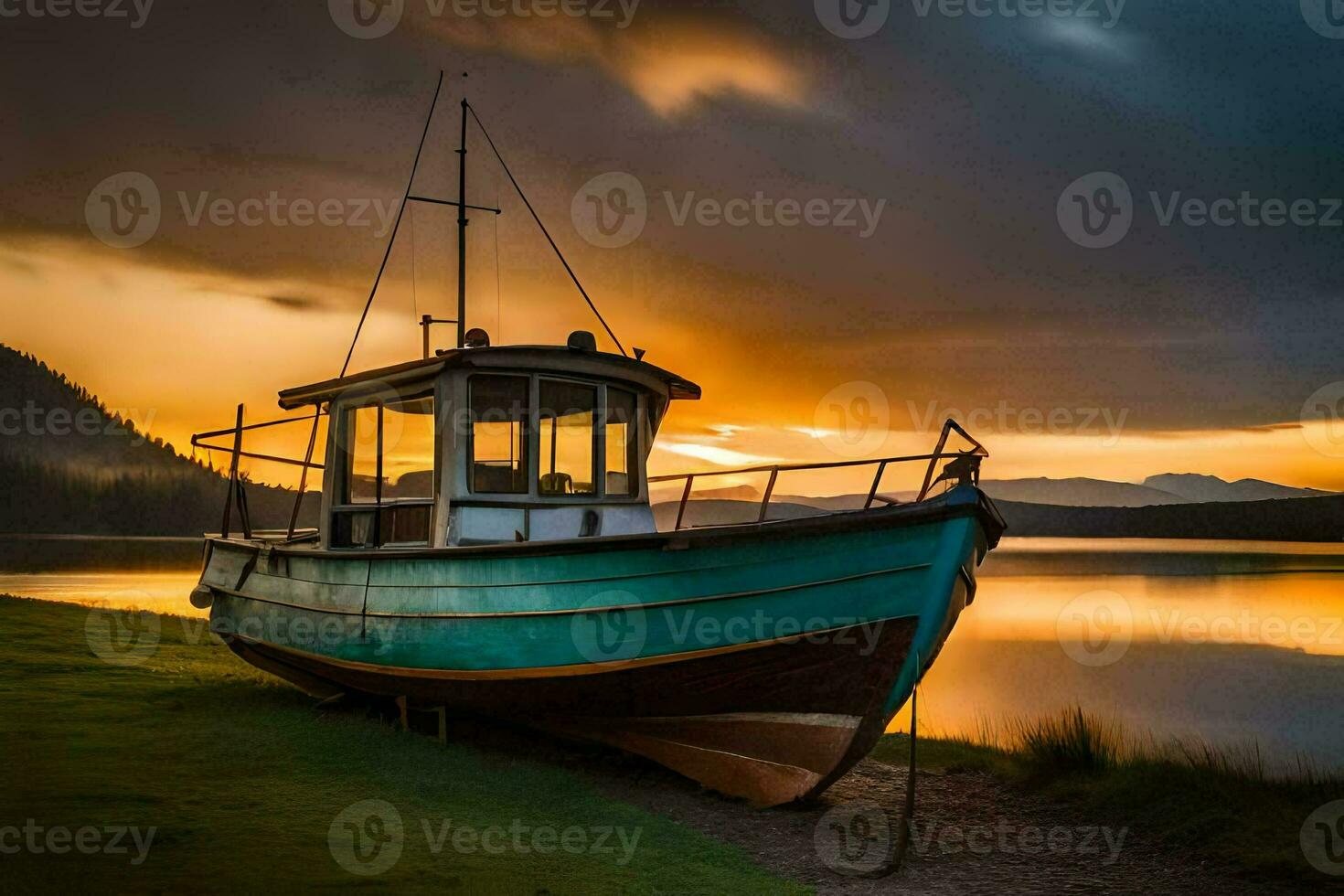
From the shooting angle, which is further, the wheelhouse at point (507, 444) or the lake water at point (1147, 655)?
the lake water at point (1147, 655)

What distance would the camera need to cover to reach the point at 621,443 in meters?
9.47

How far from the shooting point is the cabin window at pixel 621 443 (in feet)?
30.8

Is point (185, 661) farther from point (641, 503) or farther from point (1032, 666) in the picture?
point (1032, 666)

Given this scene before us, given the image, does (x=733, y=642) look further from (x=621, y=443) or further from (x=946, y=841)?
(x=621, y=443)

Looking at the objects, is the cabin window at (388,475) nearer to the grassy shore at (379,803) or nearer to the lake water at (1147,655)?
the grassy shore at (379,803)

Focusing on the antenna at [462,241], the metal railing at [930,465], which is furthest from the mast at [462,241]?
the metal railing at [930,465]

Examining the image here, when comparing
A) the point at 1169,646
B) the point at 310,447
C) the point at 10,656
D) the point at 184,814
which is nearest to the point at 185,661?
the point at 10,656

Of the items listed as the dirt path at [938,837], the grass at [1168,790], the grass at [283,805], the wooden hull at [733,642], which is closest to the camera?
the grass at [283,805]

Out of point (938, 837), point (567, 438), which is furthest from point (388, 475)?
point (938, 837)

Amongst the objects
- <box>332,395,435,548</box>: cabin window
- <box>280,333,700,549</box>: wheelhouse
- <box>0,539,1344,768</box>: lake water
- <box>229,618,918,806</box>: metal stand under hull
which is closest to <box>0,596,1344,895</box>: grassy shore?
<box>229,618,918,806</box>: metal stand under hull

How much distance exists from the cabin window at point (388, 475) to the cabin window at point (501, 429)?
0.52 meters

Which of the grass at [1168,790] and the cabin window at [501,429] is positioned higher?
the cabin window at [501,429]

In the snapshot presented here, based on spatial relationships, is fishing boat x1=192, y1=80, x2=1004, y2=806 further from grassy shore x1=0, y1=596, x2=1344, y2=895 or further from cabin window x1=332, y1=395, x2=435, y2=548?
grassy shore x1=0, y1=596, x2=1344, y2=895

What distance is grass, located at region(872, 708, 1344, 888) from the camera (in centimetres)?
638
